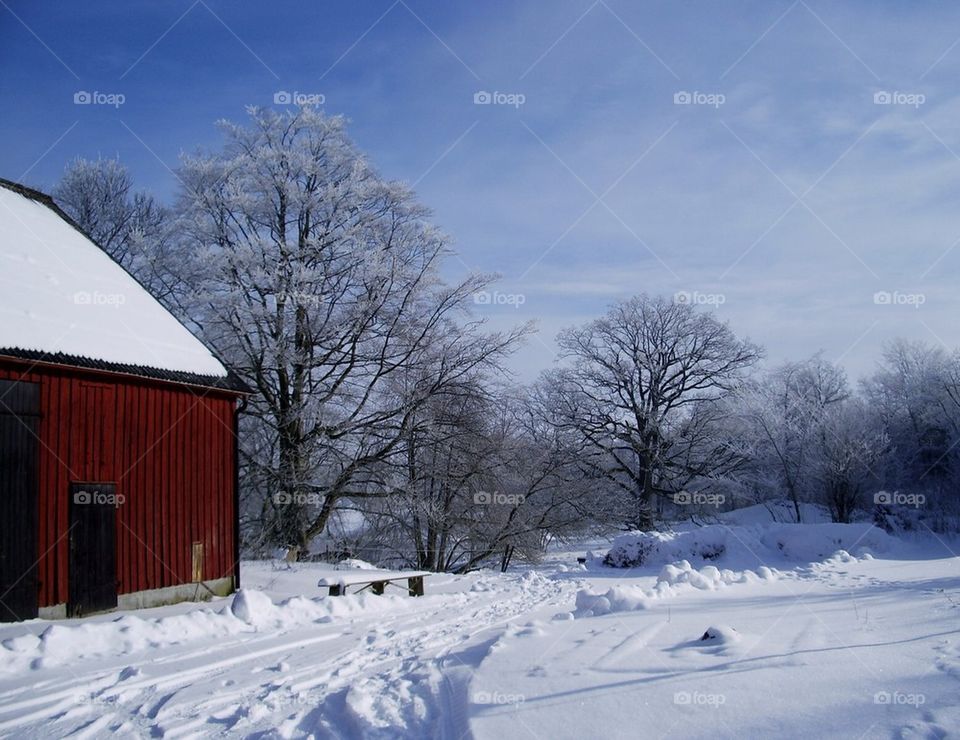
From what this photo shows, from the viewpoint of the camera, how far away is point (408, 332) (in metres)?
23.1

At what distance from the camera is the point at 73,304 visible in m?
13.0

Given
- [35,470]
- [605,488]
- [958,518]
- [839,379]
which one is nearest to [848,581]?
[35,470]

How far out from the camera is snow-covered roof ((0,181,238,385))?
11.6m

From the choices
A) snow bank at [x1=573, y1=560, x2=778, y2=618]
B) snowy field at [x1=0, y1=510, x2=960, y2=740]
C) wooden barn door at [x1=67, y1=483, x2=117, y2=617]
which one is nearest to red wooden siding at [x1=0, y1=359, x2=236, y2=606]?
wooden barn door at [x1=67, y1=483, x2=117, y2=617]

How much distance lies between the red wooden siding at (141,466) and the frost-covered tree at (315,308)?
718 cm

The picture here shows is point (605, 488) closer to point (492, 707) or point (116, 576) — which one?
point (116, 576)

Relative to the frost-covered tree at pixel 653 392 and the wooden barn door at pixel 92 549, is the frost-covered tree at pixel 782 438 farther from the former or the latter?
the wooden barn door at pixel 92 549

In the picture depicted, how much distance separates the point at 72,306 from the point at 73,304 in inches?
3.9

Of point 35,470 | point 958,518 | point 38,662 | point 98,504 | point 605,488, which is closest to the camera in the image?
point 38,662

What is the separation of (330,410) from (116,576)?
10850 millimetres

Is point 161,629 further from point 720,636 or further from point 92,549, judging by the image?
point 720,636

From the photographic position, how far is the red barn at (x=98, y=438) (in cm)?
1088

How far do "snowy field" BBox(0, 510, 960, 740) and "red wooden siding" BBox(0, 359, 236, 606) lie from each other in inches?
45.8

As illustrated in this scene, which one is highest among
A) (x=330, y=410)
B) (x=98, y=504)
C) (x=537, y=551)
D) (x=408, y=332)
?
(x=408, y=332)
